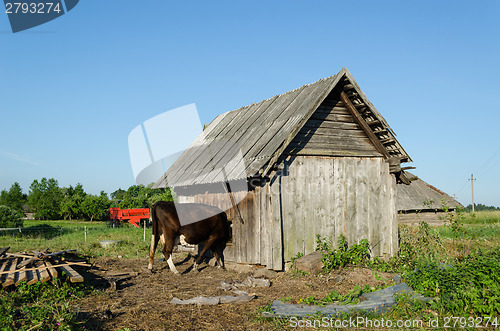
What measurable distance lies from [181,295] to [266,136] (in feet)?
17.1

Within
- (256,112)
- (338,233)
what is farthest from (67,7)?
(338,233)

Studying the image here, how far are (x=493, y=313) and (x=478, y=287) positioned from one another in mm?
569

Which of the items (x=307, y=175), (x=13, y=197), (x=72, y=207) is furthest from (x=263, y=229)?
(x=13, y=197)

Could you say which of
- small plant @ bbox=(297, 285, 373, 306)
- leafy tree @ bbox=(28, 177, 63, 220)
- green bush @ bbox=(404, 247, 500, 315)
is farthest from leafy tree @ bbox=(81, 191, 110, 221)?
green bush @ bbox=(404, 247, 500, 315)

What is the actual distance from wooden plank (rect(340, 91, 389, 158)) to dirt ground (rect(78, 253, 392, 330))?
4.36 metres

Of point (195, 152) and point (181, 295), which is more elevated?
point (195, 152)

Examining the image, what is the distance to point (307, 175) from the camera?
11.5m

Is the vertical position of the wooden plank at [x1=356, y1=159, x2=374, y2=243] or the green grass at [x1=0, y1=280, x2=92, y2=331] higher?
the wooden plank at [x1=356, y1=159, x2=374, y2=243]

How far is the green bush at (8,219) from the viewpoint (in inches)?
977

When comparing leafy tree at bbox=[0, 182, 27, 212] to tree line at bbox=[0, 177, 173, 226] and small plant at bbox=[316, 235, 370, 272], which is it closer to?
tree line at bbox=[0, 177, 173, 226]

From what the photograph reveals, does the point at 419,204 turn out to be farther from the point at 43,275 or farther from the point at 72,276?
the point at 43,275

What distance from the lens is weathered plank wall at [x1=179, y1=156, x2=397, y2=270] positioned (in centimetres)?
1076

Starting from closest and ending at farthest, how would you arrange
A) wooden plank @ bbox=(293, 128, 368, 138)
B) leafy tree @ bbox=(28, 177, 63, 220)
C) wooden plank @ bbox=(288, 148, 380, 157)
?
1. wooden plank @ bbox=(288, 148, 380, 157)
2. wooden plank @ bbox=(293, 128, 368, 138)
3. leafy tree @ bbox=(28, 177, 63, 220)

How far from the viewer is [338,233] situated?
39.0 feet
